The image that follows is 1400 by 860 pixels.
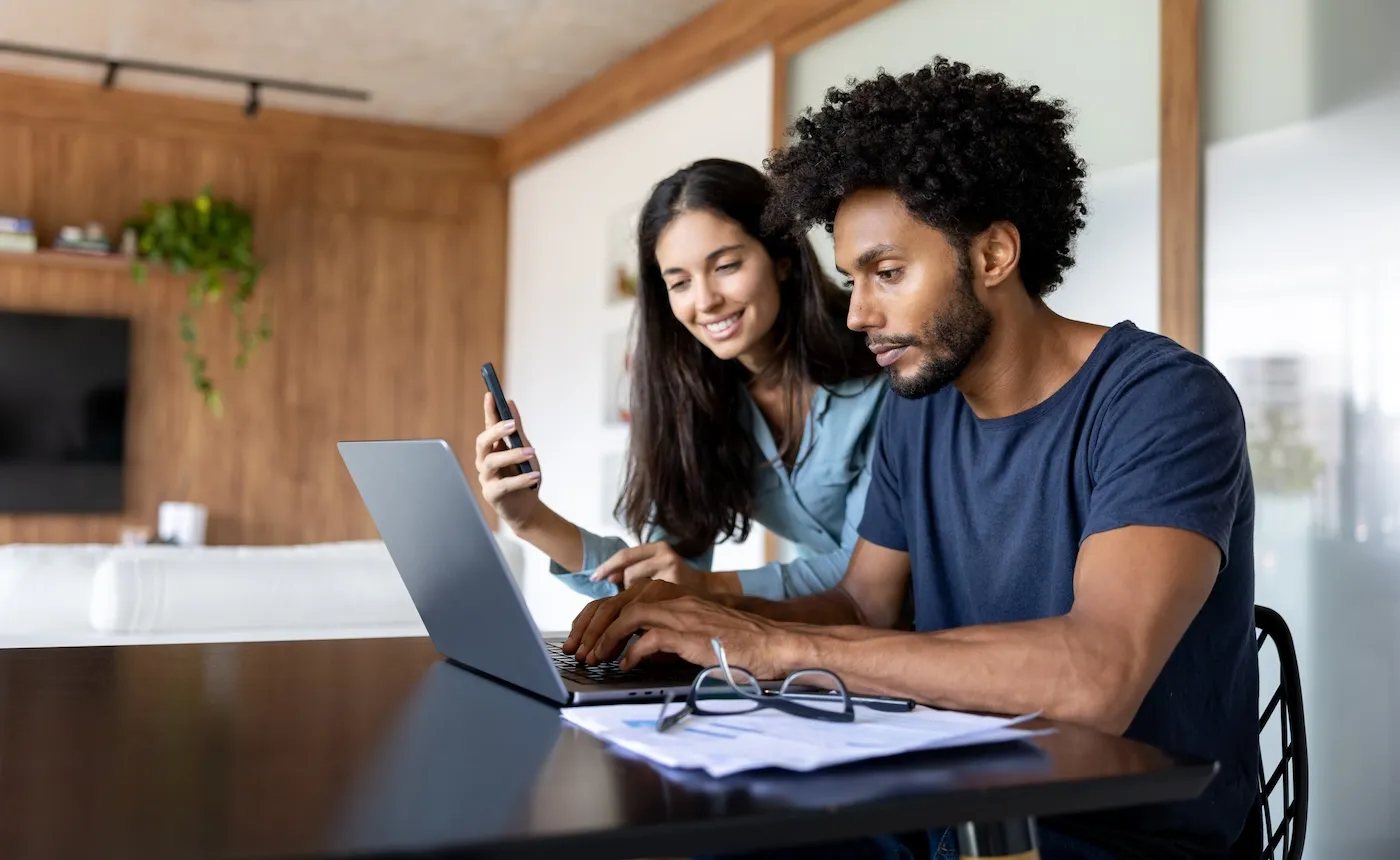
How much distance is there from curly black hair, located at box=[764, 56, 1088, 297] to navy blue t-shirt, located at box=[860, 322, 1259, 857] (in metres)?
0.20

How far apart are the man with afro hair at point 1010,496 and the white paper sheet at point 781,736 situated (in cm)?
14

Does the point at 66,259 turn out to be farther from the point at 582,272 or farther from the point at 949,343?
the point at 949,343

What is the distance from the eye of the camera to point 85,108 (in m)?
5.81

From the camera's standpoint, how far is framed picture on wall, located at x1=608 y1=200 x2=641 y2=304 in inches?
Result: 209

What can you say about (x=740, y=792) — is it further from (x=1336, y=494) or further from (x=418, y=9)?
(x=418, y=9)

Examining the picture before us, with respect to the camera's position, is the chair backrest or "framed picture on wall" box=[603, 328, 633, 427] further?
"framed picture on wall" box=[603, 328, 633, 427]

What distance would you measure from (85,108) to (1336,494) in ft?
17.8

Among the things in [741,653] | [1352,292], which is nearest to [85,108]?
[1352,292]

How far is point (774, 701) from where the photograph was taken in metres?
0.86

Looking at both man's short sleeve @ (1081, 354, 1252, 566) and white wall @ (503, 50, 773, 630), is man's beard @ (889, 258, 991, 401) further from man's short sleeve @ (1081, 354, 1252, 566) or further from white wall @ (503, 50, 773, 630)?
white wall @ (503, 50, 773, 630)

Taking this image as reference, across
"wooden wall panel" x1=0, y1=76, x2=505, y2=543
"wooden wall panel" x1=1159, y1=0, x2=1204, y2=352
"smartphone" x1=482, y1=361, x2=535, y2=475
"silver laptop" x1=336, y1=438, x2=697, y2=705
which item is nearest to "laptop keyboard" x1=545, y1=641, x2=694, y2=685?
"silver laptop" x1=336, y1=438, x2=697, y2=705

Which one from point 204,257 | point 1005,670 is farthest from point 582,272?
point 1005,670

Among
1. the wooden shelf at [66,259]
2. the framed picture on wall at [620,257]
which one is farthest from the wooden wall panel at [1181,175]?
the wooden shelf at [66,259]

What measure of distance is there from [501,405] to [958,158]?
563 mm
